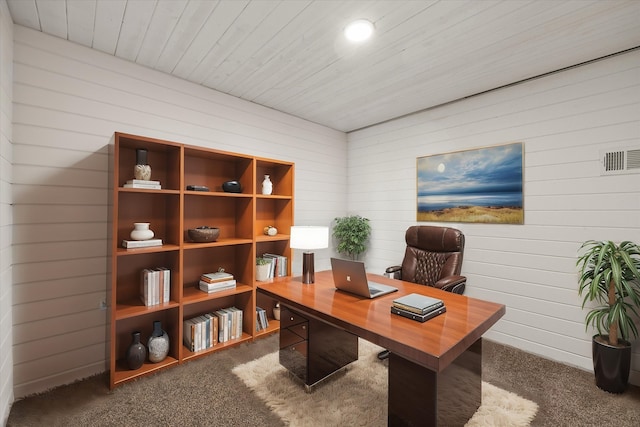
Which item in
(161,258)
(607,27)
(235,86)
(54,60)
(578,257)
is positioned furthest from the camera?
(235,86)

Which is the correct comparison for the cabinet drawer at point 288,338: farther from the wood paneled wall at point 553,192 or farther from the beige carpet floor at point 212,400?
the wood paneled wall at point 553,192

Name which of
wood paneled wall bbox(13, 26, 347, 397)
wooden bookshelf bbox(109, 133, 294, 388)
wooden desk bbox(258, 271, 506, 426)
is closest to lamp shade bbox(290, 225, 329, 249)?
wooden desk bbox(258, 271, 506, 426)

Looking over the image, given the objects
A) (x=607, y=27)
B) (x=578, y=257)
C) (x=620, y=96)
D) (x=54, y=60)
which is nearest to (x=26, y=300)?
(x=54, y=60)

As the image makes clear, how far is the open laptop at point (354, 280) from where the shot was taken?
72.1 inches

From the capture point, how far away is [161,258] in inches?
105

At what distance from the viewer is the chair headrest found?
2764 mm

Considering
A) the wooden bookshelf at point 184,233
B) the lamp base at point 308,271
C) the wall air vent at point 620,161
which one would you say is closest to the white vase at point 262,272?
the wooden bookshelf at point 184,233

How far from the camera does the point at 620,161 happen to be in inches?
89.8

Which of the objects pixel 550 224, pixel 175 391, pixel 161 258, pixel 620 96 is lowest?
pixel 175 391

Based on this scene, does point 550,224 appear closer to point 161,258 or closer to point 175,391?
point 175,391

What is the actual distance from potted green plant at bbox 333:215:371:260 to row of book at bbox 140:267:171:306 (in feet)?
7.44

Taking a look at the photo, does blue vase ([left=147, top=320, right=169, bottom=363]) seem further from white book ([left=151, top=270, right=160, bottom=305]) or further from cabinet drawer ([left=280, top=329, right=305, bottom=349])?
cabinet drawer ([left=280, top=329, right=305, bottom=349])

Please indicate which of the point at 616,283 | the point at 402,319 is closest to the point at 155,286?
the point at 402,319

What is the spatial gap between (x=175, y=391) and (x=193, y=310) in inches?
33.6
